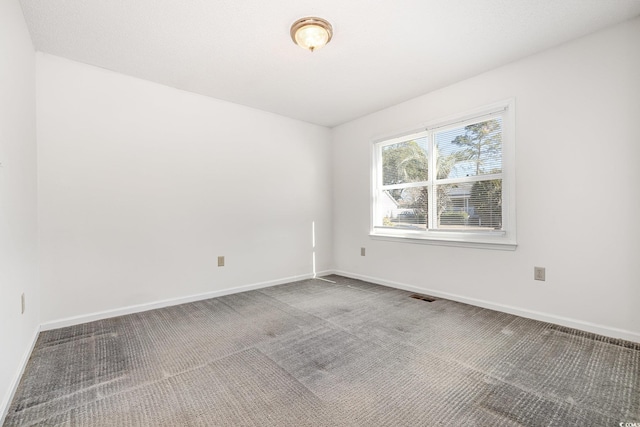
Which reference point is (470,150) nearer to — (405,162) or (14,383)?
(405,162)

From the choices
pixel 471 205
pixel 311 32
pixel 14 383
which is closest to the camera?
pixel 14 383

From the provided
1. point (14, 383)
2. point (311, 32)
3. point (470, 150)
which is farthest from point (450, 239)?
point (14, 383)

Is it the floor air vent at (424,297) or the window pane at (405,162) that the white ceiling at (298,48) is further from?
the floor air vent at (424,297)

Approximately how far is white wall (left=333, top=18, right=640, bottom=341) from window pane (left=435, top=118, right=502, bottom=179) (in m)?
0.21

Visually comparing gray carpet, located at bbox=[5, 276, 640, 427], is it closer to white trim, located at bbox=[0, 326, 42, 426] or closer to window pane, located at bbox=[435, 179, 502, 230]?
white trim, located at bbox=[0, 326, 42, 426]

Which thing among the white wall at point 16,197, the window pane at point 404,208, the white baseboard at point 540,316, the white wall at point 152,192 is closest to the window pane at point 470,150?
the window pane at point 404,208

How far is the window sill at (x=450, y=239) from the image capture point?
2639 millimetres

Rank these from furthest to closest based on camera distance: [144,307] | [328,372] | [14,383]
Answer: [144,307] < [328,372] < [14,383]

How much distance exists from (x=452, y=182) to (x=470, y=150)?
0.37 m

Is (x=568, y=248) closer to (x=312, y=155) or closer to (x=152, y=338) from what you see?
(x=312, y=155)

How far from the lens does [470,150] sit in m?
2.91

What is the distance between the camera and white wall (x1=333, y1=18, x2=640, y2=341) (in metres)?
2.03

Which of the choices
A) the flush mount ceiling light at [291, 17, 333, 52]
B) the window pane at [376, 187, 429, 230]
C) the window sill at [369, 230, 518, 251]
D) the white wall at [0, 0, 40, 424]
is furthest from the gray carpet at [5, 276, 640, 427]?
the flush mount ceiling light at [291, 17, 333, 52]

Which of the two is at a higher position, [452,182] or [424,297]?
[452,182]
